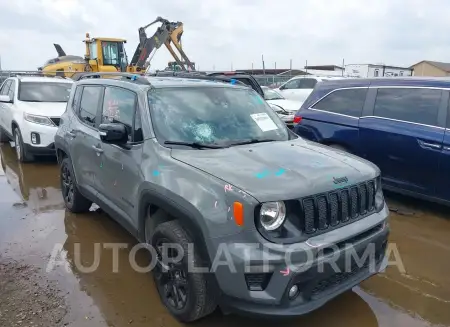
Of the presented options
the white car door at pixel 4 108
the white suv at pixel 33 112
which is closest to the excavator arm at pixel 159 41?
the white car door at pixel 4 108

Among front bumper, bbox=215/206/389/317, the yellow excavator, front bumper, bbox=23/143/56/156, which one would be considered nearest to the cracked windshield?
front bumper, bbox=215/206/389/317

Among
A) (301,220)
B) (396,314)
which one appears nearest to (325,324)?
(396,314)

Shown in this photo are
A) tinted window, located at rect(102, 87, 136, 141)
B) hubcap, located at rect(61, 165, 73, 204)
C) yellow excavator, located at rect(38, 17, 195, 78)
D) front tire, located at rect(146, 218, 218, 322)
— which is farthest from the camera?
yellow excavator, located at rect(38, 17, 195, 78)

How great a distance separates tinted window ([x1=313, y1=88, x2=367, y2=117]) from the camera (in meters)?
5.75

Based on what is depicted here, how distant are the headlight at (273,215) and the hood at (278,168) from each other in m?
0.06

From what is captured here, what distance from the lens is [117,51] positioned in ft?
65.5

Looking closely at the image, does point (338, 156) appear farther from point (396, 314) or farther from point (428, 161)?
point (428, 161)

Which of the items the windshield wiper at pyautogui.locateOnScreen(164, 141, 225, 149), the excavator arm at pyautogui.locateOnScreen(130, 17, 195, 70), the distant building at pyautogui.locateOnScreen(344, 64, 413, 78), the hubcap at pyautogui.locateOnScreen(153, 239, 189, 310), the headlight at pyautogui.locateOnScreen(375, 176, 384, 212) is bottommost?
the hubcap at pyautogui.locateOnScreen(153, 239, 189, 310)

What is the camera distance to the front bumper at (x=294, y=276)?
2.41m

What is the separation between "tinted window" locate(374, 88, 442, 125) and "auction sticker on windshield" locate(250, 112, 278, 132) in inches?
92.0

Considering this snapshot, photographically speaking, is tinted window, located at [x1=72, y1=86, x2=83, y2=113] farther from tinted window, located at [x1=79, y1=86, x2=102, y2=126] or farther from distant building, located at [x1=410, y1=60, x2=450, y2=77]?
distant building, located at [x1=410, y1=60, x2=450, y2=77]

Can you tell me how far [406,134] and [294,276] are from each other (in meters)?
3.48

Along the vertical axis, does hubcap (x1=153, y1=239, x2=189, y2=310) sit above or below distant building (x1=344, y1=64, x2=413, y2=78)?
below

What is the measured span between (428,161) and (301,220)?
3140mm
